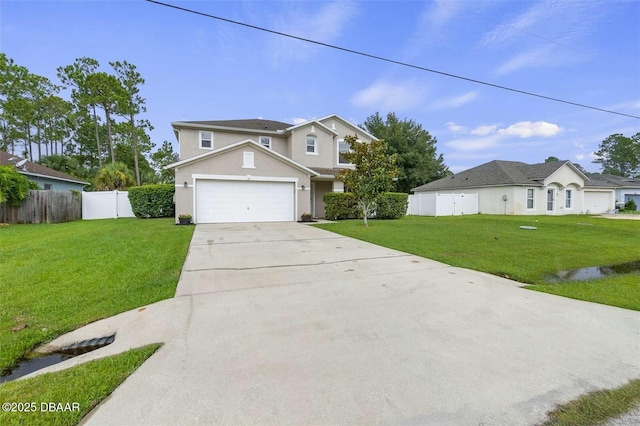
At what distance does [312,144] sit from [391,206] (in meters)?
6.91

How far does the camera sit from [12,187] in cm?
1321

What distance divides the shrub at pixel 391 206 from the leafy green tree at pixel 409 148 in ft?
47.4

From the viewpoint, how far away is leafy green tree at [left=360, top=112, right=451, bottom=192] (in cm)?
3300

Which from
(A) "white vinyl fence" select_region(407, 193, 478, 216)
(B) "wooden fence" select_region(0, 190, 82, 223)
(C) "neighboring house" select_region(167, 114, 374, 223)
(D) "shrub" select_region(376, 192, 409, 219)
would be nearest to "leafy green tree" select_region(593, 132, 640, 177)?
(A) "white vinyl fence" select_region(407, 193, 478, 216)

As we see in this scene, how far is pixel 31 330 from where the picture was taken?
3.30 meters

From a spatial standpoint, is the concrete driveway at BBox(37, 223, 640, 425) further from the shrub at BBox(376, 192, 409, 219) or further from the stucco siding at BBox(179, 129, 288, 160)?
the stucco siding at BBox(179, 129, 288, 160)

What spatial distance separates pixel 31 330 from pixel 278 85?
13.9 m

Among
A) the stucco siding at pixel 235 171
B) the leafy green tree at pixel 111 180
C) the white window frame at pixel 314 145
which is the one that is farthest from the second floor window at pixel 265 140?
the leafy green tree at pixel 111 180

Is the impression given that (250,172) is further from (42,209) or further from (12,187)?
(12,187)

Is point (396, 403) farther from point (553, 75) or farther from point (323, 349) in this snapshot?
point (553, 75)

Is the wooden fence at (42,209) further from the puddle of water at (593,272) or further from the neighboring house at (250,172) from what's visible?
the puddle of water at (593,272)

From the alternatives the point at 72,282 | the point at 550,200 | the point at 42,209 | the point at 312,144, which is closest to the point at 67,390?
the point at 72,282

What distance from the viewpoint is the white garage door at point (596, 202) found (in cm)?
2791

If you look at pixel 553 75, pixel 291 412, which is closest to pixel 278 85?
pixel 553 75
